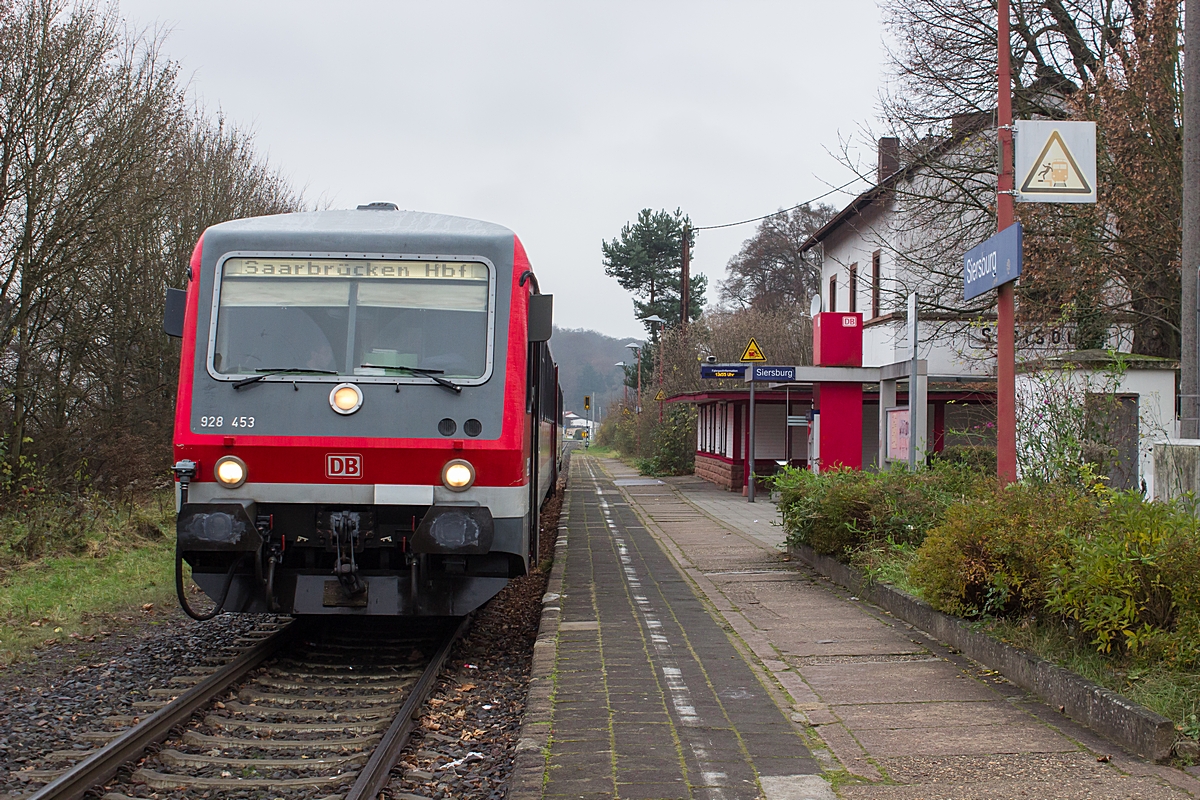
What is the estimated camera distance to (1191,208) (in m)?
8.73

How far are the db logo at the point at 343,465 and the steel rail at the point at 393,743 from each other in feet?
4.54

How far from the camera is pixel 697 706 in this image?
5660 millimetres

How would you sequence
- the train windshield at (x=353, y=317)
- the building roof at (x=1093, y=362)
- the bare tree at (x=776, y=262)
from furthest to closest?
the bare tree at (x=776, y=262)
the building roof at (x=1093, y=362)
the train windshield at (x=353, y=317)

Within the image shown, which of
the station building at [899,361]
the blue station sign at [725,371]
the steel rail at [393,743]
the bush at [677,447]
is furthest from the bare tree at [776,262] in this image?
the steel rail at [393,743]

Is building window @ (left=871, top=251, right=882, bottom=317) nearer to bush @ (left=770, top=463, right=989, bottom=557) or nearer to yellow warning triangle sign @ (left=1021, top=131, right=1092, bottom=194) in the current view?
bush @ (left=770, top=463, right=989, bottom=557)

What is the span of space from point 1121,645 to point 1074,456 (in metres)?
3.55

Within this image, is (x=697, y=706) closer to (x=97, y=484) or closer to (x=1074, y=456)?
(x=1074, y=456)

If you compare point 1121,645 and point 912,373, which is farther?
point 912,373

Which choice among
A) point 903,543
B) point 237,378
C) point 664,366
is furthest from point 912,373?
point 664,366

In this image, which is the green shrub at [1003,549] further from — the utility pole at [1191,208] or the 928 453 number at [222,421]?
the 928 453 number at [222,421]

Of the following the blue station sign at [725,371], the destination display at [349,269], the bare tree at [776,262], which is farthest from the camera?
the bare tree at [776,262]

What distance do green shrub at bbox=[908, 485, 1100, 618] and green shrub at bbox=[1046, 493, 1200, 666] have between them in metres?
0.30

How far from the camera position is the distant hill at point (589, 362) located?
4956 inches

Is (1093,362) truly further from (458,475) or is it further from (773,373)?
(458,475)
